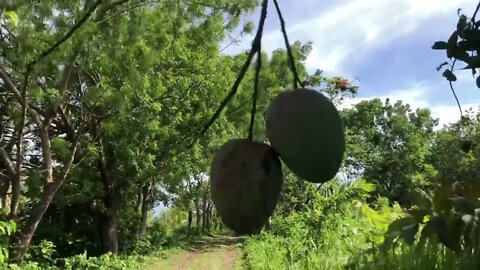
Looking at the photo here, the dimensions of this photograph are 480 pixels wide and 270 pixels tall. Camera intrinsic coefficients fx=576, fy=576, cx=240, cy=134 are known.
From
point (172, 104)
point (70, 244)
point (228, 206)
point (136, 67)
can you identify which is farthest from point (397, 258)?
point (70, 244)

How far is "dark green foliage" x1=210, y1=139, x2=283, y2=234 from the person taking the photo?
30.1 inches

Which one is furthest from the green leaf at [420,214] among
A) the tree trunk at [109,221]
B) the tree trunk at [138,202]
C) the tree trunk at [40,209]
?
the tree trunk at [138,202]

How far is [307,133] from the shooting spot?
2.47ft

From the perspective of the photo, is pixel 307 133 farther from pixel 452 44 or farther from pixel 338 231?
pixel 338 231

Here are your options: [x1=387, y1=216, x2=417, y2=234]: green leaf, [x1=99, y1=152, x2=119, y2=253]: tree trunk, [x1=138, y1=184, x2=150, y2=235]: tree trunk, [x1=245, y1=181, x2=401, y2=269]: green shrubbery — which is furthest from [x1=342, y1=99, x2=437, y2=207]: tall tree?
[x1=387, y1=216, x2=417, y2=234]: green leaf

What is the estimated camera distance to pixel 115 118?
9.20 m

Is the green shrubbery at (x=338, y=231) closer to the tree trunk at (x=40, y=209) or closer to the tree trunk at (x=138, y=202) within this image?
the tree trunk at (x=40, y=209)

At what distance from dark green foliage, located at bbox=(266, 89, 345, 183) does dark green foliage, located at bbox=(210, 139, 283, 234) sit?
3cm

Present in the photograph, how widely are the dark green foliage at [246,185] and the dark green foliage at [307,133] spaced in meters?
0.03

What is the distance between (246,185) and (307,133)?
0.11 m

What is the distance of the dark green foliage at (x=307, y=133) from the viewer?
2.43ft

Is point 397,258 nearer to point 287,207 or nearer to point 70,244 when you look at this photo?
point 70,244

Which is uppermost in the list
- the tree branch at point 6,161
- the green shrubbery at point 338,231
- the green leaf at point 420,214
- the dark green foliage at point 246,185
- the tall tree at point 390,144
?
the tall tree at point 390,144

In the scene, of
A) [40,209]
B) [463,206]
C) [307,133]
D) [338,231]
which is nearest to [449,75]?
[463,206]
